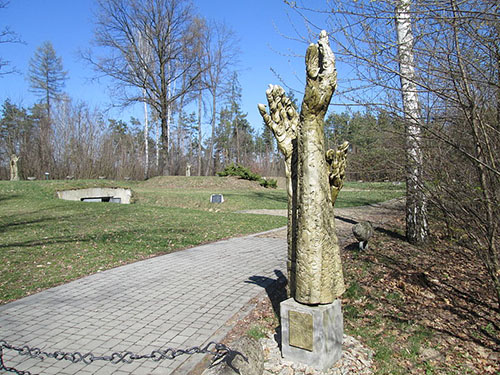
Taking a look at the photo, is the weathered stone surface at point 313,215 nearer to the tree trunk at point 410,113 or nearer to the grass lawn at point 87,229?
the tree trunk at point 410,113

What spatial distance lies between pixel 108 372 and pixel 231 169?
92.0 ft

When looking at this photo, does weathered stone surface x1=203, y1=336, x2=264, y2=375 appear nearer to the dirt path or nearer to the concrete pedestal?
the concrete pedestal

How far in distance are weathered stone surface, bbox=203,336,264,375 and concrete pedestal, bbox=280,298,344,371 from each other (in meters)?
0.33

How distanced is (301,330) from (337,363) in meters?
0.53

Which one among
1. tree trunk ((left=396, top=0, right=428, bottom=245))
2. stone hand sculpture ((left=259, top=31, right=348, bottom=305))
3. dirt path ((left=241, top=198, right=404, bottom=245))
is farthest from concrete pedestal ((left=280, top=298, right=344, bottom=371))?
dirt path ((left=241, top=198, right=404, bottom=245))

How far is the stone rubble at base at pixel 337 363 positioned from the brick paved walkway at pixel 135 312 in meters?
0.76

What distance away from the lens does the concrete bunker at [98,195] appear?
18.0 metres

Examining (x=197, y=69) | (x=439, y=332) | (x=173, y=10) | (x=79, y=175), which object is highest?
(x=173, y=10)

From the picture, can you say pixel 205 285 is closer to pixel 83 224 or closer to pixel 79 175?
pixel 83 224

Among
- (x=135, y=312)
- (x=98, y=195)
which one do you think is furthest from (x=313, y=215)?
(x=98, y=195)

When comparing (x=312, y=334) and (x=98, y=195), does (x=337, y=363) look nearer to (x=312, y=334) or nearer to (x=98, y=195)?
(x=312, y=334)

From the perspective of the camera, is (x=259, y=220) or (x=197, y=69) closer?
(x=259, y=220)

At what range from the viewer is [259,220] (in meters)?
14.1

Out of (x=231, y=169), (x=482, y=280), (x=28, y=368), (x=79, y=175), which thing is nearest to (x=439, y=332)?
(x=482, y=280)
